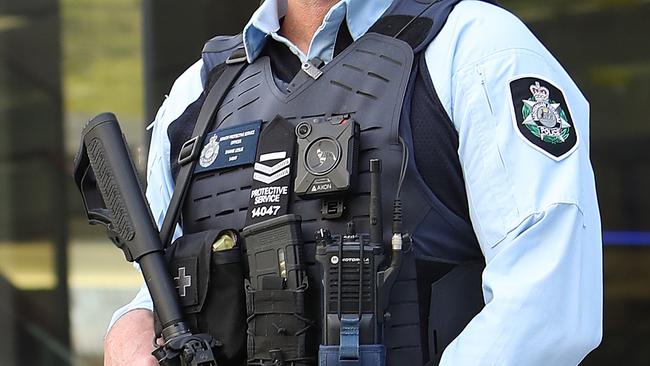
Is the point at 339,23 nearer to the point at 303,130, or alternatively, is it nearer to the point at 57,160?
the point at 303,130

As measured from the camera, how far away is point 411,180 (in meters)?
1.51

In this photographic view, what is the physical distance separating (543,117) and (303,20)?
45cm

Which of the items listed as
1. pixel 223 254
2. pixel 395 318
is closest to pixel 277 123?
pixel 223 254

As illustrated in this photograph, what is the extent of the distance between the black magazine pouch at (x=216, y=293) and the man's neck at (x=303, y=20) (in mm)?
327

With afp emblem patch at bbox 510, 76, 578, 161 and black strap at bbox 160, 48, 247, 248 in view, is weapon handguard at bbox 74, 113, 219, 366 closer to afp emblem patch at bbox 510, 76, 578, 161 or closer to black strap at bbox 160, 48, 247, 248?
black strap at bbox 160, 48, 247, 248

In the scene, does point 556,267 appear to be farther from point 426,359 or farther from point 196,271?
point 196,271

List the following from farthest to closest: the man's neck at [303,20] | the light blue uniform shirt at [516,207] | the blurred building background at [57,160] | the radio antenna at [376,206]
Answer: the blurred building background at [57,160] < the man's neck at [303,20] < the radio antenna at [376,206] < the light blue uniform shirt at [516,207]

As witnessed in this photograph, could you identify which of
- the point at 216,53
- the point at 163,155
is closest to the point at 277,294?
the point at 163,155

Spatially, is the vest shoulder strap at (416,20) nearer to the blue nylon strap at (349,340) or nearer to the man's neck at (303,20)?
the man's neck at (303,20)

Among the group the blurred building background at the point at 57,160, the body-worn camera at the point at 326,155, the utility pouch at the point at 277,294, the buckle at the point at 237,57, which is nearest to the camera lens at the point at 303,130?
the body-worn camera at the point at 326,155

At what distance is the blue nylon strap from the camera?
1429 millimetres

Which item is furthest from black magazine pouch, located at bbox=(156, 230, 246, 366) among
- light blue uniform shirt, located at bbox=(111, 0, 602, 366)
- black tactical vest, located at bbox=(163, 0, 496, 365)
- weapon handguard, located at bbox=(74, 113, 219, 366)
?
light blue uniform shirt, located at bbox=(111, 0, 602, 366)

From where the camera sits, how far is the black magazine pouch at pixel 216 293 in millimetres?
1605

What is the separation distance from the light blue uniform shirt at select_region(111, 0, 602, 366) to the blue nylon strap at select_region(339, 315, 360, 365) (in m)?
0.12
